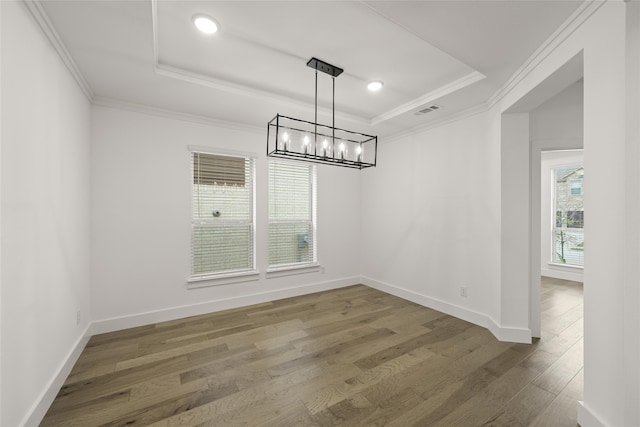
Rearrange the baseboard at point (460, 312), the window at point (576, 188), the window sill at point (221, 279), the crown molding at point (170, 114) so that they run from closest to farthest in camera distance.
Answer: the baseboard at point (460, 312), the crown molding at point (170, 114), the window sill at point (221, 279), the window at point (576, 188)

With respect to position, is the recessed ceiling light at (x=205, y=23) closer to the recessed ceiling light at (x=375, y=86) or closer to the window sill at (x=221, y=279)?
the recessed ceiling light at (x=375, y=86)

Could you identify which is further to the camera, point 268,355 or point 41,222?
point 268,355

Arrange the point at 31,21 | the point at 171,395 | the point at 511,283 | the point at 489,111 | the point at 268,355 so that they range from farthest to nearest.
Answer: the point at 489,111 → the point at 511,283 → the point at 268,355 → the point at 171,395 → the point at 31,21

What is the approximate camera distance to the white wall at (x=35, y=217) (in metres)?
1.48

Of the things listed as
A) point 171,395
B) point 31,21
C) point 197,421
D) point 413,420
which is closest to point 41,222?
point 31,21

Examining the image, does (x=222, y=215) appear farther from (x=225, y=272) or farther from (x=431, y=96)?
(x=431, y=96)

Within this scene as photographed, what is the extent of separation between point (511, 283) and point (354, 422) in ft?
7.45

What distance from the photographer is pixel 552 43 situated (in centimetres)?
206

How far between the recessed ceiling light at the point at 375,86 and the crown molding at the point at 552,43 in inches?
49.4

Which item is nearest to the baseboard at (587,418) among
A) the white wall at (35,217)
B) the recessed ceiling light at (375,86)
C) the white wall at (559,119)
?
the white wall at (559,119)

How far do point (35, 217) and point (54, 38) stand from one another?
1.30 meters

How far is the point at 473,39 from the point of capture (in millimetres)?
2104

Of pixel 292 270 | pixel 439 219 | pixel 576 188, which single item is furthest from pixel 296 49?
pixel 576 188

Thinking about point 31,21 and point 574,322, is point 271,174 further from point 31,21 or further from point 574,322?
point 574,322
